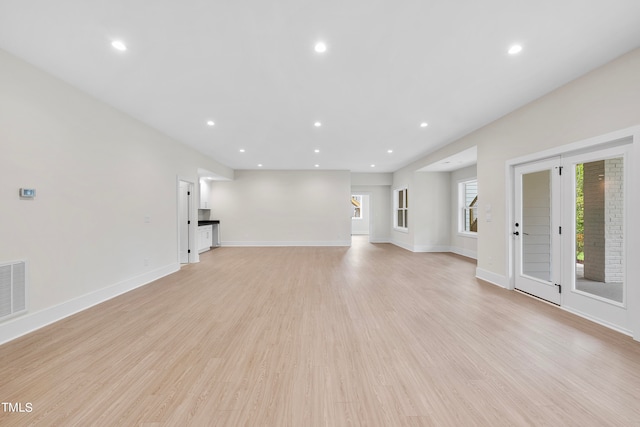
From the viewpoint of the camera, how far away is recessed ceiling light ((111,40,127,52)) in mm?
2299

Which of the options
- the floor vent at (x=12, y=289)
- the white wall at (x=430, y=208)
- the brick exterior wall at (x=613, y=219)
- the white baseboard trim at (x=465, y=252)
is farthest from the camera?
the white wall at (x=430, y=208)

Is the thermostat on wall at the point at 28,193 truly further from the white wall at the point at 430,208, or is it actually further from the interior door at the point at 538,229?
the white wall at the point at 430,208

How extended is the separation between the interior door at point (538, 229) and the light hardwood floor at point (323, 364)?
14.1 inches

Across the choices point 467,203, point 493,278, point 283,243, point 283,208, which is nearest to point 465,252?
point 467,203

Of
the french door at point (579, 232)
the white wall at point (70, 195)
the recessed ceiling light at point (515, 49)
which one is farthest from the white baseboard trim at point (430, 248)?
the white wall at point (70, 195)

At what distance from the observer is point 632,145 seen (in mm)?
2512

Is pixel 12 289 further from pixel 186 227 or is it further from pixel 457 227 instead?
pixel 457 227

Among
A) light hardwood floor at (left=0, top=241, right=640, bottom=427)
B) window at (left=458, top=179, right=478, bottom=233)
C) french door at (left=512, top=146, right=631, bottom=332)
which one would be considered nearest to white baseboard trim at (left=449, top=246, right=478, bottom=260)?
window at (left=458, top=179, right=478, bottom=233)

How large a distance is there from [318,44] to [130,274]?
4318 millimetres

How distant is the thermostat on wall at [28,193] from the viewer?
2574 millimetres

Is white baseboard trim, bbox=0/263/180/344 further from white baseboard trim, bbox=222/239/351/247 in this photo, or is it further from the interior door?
the interior door

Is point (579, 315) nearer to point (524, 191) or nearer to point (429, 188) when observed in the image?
point (524, 191)

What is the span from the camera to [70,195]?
10.1ft

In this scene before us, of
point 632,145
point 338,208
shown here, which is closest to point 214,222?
point 338,208
